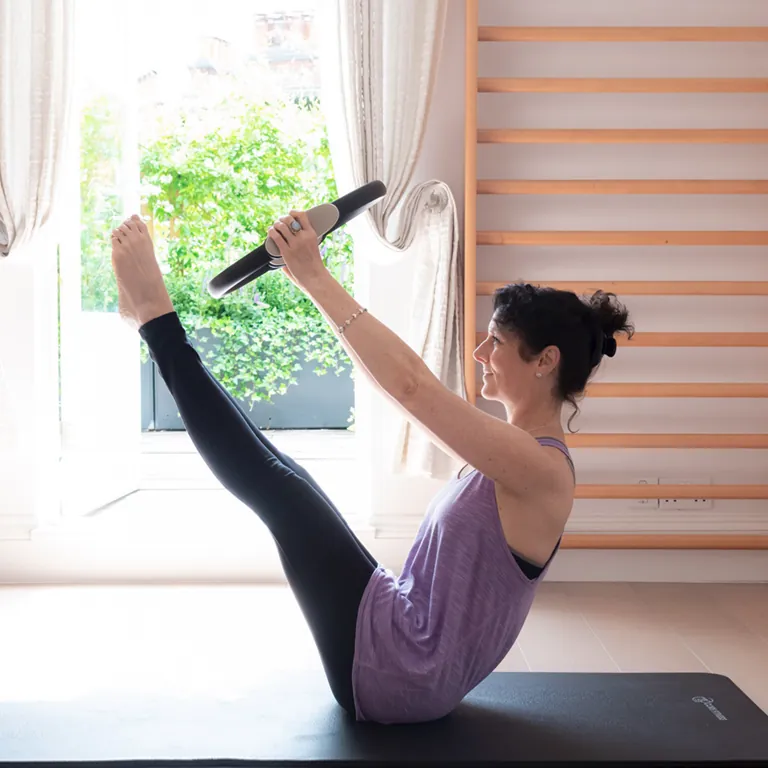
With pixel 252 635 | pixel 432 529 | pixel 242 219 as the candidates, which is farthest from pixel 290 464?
pixel 242 219

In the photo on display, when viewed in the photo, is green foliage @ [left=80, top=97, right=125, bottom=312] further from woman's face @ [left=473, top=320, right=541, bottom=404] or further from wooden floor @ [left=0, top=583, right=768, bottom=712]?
woman's face @ [left=473, top=320, right=541, bottom=404]

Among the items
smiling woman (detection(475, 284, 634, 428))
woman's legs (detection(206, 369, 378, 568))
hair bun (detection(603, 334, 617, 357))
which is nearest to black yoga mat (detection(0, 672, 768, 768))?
woman's legs (detection(206, 369, 378, 568))

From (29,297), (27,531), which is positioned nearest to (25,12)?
(29,297)

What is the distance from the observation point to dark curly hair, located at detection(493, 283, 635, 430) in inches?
59.9

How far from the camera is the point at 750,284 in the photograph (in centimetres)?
284

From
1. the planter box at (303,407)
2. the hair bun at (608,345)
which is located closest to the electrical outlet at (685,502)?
the hair bun at (608,345)

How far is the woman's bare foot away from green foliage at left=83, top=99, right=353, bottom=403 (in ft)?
14.5

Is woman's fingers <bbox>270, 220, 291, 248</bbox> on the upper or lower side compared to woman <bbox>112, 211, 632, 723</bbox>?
upper

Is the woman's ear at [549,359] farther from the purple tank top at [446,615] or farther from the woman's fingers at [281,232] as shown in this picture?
the woman's fingers at [281,232]

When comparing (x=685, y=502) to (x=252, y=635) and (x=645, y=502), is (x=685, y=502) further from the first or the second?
(x=252, y=635)

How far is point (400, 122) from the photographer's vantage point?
2.93 m

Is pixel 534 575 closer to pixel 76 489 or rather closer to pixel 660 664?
pixel 660 664

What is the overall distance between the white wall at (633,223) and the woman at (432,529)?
148 centimetres

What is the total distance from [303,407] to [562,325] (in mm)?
4830
